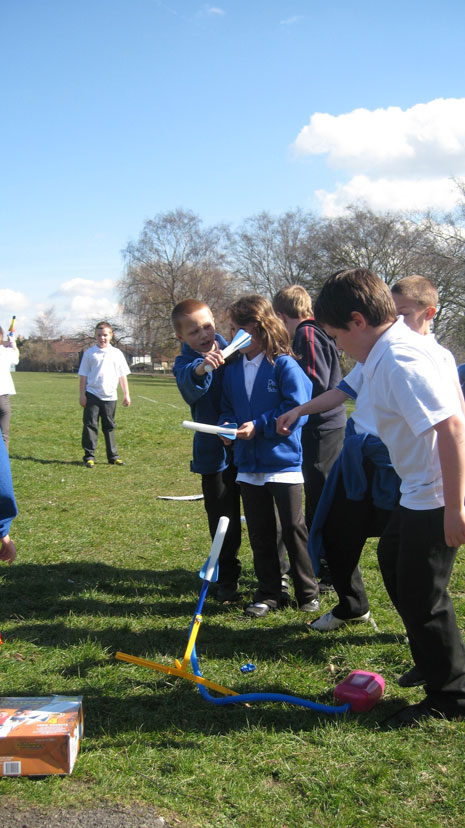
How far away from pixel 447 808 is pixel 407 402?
144cm

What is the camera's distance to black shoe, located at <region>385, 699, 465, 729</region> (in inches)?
106

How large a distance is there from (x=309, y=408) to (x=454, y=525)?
1.44 meters

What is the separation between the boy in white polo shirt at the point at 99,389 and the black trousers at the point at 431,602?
779cm

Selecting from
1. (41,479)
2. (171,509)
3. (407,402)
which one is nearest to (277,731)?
(407,402)

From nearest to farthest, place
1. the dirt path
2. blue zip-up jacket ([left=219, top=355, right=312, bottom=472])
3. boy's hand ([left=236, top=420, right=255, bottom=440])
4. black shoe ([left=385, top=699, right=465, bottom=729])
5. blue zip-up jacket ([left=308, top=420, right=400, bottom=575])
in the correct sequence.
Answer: the dirt path < black shoe ([left=385, top=699, right=465, bottom=729]) < blue zip-up jacket ([left=308, top=420, right=400, bottom=575]) < boy's hand ([left=236, top=420, right=255, bottom=440]) < blue zip-up jacket ([left=219, top=355, right=312, bottom=472])

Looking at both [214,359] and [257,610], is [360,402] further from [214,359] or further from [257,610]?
[257,610]

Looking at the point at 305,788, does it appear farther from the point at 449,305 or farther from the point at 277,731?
the point at 449,305

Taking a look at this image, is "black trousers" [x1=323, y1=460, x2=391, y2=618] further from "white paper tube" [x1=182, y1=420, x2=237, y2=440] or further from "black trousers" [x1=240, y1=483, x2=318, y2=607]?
"white paper tube" [x1=182, y1=420, x2=237, y2=440]

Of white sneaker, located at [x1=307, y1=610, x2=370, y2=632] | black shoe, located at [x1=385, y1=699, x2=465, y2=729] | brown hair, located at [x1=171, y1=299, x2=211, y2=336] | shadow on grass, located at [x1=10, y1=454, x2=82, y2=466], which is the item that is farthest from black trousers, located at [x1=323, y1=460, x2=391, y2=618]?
shadow on grass, located at [x1=10, y1=454, x2=82, y2=466]

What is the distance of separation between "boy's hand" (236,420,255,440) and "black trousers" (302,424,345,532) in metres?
0.72

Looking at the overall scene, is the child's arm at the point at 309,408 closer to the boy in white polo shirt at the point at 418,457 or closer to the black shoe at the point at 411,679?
the boy in white polo shirt at the point at 418,457

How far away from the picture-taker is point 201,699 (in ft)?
9.77

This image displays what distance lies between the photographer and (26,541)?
5.77 metres

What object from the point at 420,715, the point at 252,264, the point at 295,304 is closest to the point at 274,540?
the point at 420,715
